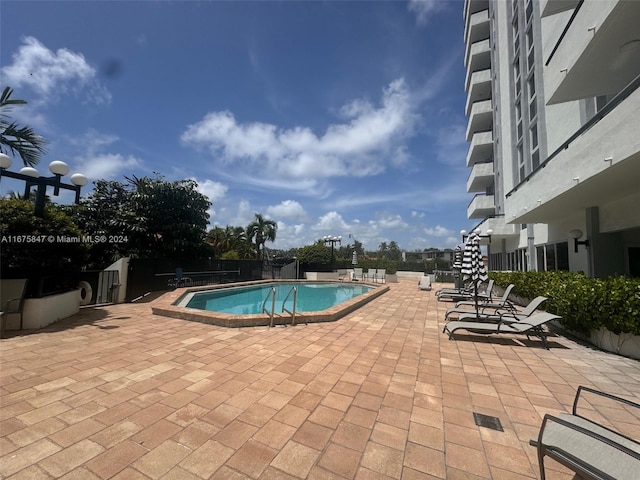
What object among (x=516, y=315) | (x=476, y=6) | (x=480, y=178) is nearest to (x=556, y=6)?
(x=516, y=315)

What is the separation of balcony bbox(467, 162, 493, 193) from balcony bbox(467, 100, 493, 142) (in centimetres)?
391

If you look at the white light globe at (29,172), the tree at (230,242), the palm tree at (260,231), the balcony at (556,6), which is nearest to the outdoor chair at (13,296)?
the white light globe at (29,172)

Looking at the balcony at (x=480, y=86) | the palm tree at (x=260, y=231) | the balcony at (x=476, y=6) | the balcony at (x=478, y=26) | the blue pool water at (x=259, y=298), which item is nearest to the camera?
the blue pool water at (x=259, y=298)

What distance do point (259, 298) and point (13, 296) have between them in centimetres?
882

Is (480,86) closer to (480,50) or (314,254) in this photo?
→ (480,50)

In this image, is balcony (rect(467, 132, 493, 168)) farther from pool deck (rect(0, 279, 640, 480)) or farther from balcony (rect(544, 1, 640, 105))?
pool deck (rect(0, 279, 640, 480))

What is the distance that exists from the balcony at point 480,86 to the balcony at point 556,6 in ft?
48.7

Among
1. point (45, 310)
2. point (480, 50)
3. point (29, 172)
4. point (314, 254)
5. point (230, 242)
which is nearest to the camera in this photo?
point (45, 310)

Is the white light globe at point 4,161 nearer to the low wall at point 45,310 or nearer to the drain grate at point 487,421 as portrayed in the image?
the low wall at point 45,310

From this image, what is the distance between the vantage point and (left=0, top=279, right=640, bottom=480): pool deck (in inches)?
83.1

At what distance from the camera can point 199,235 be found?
15461 mm

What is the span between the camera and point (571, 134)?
1002cm

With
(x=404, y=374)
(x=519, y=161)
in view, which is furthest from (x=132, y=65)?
(x=519, y=161)

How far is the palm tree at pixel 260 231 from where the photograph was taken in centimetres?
3772
